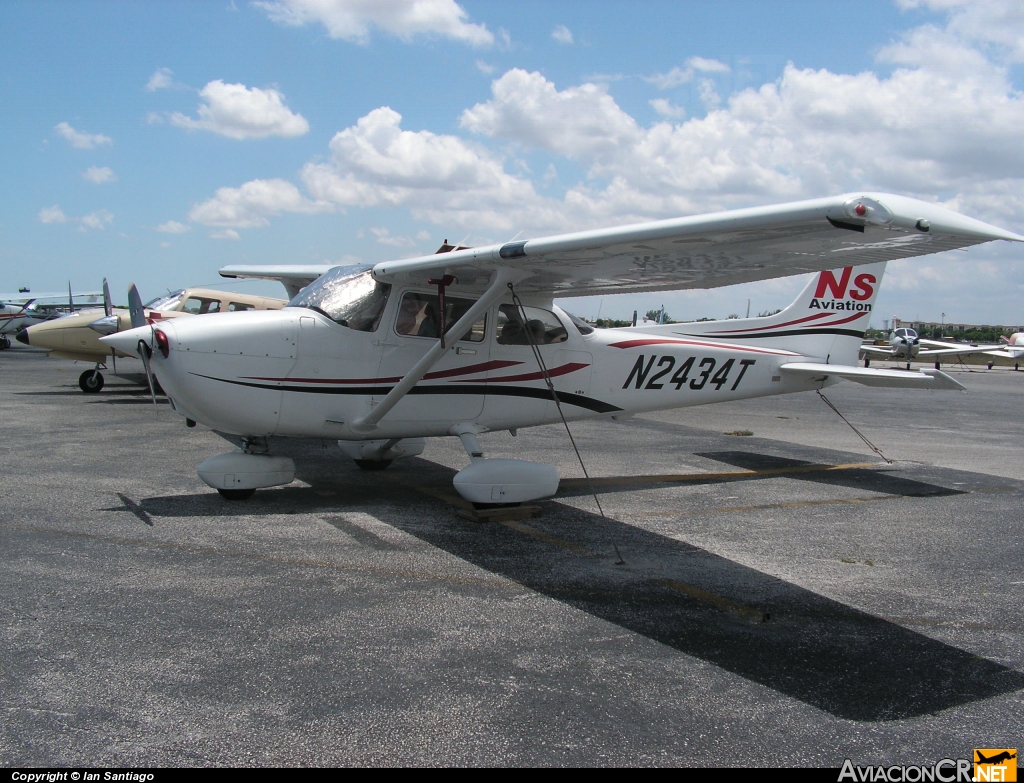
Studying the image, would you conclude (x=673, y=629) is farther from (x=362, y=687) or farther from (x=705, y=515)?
(x=705, y=515)

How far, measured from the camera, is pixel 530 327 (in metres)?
8.20

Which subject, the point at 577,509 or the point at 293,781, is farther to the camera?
the point at 577,509

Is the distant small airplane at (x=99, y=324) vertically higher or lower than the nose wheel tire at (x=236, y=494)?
higher

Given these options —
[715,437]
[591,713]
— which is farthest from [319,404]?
[715,437]

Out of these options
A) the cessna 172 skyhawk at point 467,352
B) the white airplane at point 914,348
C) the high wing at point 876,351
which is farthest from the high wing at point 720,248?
the white airplane at point 914,348

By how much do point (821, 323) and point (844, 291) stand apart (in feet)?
1.94

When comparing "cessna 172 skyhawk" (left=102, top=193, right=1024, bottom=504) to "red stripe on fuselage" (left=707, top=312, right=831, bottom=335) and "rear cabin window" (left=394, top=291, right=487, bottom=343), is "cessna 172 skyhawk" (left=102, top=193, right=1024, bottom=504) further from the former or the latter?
"red stripe on fuselage" (left=707, top=312, right=831, bottom=335)

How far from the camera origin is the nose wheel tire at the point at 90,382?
17531mm

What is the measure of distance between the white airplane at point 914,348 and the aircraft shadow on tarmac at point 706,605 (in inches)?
1164

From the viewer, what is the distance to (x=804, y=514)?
766cm

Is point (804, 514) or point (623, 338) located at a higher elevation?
point (623, 338)

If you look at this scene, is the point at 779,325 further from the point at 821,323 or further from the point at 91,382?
the point at 91,382

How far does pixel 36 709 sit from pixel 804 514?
6.49 meters

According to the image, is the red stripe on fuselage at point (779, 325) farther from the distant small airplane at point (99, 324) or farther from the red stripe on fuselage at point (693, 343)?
the distant small airplane at point (99, 324)
